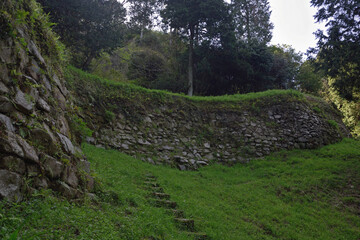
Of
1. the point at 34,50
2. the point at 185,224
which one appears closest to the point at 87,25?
the point at 34,50

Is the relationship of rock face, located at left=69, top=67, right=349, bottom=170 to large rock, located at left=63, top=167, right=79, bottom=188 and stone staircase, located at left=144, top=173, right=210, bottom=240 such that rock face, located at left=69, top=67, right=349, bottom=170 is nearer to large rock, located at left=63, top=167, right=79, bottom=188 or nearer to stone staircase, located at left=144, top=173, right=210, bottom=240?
stone staircase, located at left=144, top=173, right=210, bottom=240

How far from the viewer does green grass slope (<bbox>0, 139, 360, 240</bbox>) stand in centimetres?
265

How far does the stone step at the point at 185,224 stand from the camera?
4.61 m

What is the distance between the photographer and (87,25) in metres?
11.5

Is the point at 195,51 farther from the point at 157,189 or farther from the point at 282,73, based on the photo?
the point at 157,189

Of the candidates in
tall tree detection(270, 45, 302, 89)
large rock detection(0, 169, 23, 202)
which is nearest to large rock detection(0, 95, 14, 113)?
large rock detection(0, 169, 23, 202)

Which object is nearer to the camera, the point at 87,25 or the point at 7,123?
the point at 7,123

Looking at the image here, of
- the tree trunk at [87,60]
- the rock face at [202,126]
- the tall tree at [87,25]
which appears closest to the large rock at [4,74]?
the rock face at [202,126]

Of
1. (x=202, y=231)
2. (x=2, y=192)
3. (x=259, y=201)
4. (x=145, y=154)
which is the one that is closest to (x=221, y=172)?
(x=259, y=201)

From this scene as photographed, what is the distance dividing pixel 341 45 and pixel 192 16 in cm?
1129

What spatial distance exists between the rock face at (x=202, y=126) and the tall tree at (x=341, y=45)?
290cm

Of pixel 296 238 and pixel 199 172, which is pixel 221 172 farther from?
pixel 296 238

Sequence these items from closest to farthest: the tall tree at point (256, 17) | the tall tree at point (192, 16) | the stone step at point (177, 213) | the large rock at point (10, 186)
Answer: the large rock at point (10, 186) → the stone step at point (177, 213) → the tall tree at point (192, 16) → the tall tree at point (256, 17)

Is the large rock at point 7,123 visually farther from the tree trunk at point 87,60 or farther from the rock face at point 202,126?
the tree trunk at point 87,60
